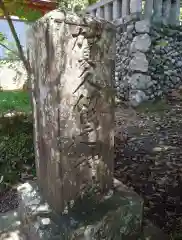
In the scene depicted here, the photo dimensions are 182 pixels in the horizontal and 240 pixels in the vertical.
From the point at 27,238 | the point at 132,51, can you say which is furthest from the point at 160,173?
the point at 132,51

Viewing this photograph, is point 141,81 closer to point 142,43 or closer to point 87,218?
point 142,43

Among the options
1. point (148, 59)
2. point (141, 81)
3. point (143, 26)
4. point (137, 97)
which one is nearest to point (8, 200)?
point (137, 97)

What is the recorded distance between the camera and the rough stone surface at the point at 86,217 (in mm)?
1279

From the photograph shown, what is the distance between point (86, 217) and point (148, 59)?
4299mm

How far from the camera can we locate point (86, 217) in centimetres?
132

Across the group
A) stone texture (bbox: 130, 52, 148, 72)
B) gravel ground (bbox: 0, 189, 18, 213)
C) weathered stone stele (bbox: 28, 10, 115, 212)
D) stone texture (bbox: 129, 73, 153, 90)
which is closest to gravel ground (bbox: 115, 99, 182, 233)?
stone texture (bbox: 129, 73, 153, 90)

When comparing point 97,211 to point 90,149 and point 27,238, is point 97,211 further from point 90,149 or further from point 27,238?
point 27,238

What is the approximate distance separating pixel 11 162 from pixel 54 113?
5.38ft

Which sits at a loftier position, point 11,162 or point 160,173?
point 11,162

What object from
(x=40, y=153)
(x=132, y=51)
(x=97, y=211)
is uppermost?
(x=132, y=51)

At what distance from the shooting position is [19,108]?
286 centimetres

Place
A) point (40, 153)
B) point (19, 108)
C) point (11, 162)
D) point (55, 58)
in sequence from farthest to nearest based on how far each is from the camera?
point (19, 108)
point (11, 162)
point (40, 153)
point (55, 58)

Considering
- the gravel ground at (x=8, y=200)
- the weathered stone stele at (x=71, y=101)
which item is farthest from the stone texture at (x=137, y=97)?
the weathered stone stele at (x=71, y=101)

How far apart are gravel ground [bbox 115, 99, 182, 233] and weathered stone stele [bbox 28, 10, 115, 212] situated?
0.88m
